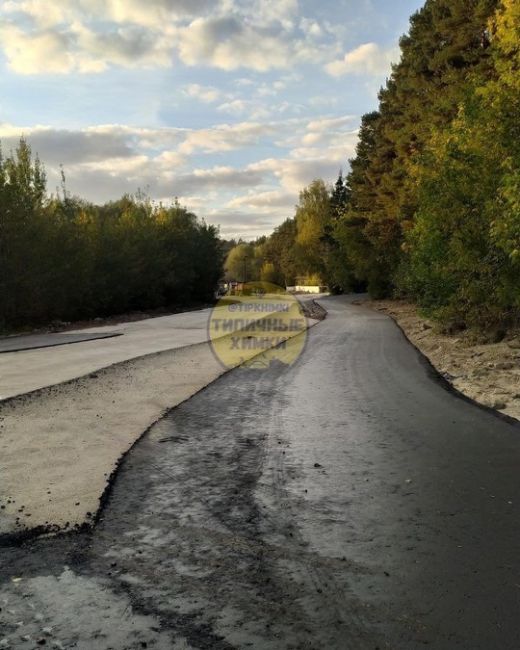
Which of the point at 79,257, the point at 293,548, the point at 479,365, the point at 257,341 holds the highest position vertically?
the point at 79,257

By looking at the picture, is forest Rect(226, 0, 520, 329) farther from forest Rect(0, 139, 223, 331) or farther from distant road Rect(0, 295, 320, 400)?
forest Rect(0, 139, 223, 331)

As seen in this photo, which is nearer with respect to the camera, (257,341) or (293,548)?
(293,548)

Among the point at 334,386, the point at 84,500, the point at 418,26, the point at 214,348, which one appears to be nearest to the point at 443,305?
the point at 214,348

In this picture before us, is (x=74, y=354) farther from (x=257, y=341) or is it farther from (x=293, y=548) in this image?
(x=293, y=548)

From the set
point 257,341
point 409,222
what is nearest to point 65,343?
point 257,341

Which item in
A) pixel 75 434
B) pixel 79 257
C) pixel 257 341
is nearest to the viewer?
pixel 75 434

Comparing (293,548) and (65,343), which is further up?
(65,343)

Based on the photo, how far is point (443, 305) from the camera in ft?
61.3

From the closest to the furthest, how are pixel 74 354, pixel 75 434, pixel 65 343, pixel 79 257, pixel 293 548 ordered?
pixel 293 548, pixel 75 434, pixel 74 354, pixel 65 343, pixel 79 257

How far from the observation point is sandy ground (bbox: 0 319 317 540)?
16.7 feet

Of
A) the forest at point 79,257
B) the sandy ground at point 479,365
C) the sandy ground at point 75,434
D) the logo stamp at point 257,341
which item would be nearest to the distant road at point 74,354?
the sandy ground at point 75,434

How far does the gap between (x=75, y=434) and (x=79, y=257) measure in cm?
2436

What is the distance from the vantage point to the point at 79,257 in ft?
99.1

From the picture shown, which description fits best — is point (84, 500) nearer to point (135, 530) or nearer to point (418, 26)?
point (135, 530)
